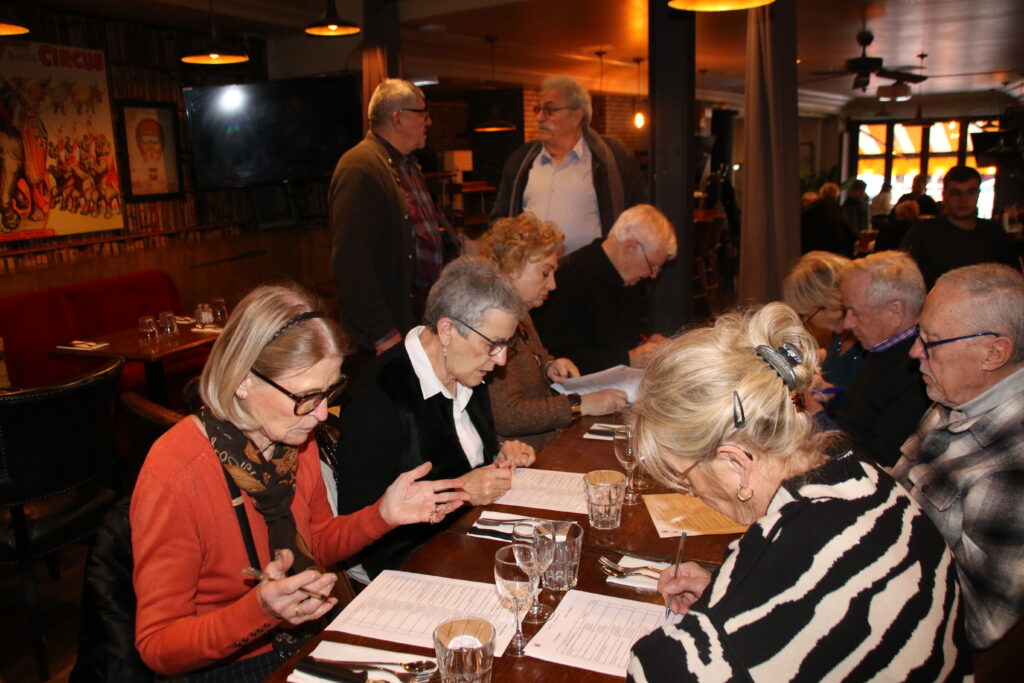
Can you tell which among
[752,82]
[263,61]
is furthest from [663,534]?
[263,61]

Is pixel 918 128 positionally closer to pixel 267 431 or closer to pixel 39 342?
pixel 39 342

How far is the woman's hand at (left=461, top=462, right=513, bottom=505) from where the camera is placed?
202 cm

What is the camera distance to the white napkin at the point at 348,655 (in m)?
1.34

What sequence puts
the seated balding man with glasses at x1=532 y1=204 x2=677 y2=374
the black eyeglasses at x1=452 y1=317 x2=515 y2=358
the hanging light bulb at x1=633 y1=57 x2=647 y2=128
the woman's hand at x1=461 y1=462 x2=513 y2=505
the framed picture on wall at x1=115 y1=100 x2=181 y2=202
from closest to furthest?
the woman's hand at x1=461 y1=462 x2=513 y2=505 → the black eyeglasses at x1=452 y1=317 x2=515 y2=358 → the seated balding man with glasses at x1=532 y1=204 x2=677 y2=374 → the framed picture on wall at x1=115 y1=100 x2=181 y2=202 → the hanging light bulb at x1=633 y1=57 x2=647 y2=128

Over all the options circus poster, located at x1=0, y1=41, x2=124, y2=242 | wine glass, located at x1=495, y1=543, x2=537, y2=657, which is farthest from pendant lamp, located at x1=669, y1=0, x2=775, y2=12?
circus poster, located at x1=0, y1=41, x2=124, y2=242

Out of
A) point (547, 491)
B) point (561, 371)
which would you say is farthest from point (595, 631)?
point (561, 371)

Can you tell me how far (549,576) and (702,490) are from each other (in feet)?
1.30

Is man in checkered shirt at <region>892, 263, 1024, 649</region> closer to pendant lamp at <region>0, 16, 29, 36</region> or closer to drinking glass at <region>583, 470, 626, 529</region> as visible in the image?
drinking glass at <region>583, 470, 626, 529</region>

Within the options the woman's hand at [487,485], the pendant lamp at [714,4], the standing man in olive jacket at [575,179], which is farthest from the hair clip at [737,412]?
the standing man in olive jacket at [575,179]

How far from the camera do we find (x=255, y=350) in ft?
5.32

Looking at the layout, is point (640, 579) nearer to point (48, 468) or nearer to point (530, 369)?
point (530, 369)

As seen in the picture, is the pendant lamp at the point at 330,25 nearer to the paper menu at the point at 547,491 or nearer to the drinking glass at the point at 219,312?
the drinking glass at the point at 219,312

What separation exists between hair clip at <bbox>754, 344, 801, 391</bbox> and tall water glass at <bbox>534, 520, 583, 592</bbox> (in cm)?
55

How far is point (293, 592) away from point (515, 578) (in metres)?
0.41
